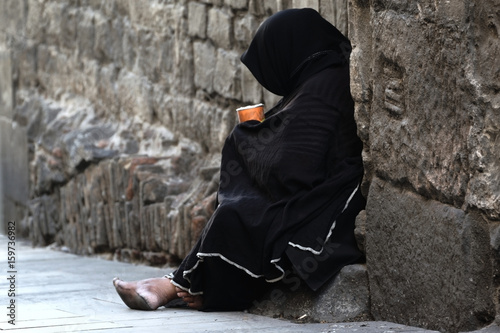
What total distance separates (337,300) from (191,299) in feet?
2.27

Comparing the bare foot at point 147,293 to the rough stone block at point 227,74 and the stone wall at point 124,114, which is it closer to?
the stone wall at point 124,114

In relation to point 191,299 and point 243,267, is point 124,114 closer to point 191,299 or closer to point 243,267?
point 191,299

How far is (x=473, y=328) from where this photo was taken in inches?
114

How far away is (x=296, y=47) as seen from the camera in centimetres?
405

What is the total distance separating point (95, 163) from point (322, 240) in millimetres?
3902

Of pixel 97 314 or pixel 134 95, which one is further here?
pixel 134 95

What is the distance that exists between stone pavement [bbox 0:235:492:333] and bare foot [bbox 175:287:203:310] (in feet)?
0.16

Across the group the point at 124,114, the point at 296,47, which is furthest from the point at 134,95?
the point at 296,47

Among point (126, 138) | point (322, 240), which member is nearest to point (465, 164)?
point (322, 240)

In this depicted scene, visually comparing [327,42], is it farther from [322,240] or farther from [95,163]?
[95,163]

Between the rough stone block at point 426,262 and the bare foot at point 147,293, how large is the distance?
3.03ft

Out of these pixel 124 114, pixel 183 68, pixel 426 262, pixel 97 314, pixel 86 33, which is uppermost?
pixel 86 33

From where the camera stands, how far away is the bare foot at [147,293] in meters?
3.97

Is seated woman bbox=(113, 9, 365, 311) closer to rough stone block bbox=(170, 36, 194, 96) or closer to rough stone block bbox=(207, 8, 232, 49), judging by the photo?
rough stone block bbox=(207, 8, 232, 49)
